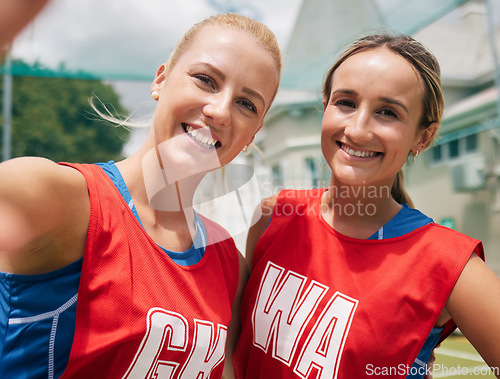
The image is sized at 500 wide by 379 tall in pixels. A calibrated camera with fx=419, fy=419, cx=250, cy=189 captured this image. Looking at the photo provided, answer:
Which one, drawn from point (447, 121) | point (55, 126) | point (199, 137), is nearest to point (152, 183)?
point (199, 137)

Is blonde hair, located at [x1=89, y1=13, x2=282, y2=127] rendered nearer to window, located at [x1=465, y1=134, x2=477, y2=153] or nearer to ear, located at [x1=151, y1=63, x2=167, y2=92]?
ear, located at [x1=151, y1=63, x2=167, y2=92]

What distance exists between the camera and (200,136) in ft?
4.68

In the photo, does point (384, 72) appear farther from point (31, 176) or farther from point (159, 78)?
point (31, 176)

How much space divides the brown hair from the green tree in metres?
23.1

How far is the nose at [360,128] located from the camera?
1.58 meters

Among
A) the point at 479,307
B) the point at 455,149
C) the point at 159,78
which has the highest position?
the point at 455,149

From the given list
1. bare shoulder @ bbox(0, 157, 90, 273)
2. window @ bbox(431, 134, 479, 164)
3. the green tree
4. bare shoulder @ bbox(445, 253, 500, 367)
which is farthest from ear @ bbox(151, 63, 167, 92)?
the green tree

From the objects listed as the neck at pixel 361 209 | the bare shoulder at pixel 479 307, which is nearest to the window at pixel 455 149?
the neck at pixel 361 209

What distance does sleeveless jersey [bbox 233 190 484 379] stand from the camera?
1.45 m

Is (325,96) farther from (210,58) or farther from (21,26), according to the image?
(21,26)

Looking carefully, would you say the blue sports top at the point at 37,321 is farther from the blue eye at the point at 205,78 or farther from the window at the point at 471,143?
the window at the point at 471,143

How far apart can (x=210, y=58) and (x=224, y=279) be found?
2.70ft

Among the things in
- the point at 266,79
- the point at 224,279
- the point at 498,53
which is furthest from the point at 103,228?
the point at 498,53

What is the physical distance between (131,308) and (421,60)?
141 centimetres
